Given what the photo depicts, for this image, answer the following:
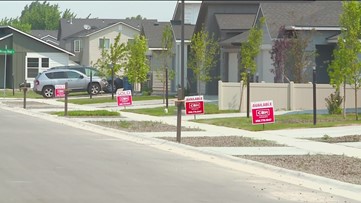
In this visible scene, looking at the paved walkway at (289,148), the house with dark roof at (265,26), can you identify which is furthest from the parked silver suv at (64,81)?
the paved walkway at (289,148)

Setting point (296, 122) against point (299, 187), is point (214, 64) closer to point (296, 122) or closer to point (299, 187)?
point (296, 122)

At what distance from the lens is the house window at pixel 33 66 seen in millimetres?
62875

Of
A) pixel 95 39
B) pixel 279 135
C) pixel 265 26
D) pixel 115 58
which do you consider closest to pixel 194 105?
pixel 279 135

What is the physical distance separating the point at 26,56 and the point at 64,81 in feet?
48.6

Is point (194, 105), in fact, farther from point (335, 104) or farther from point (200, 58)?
point (200, 58)

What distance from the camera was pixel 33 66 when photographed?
208ft

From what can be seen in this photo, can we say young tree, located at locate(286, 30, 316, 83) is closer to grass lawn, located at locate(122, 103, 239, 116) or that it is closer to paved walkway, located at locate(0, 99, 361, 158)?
grass lawn, located at locate(122, 103, 239, 116)

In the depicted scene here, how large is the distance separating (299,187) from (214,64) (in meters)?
29.8

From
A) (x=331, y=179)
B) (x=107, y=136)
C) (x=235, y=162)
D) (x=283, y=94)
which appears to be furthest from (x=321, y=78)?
(x=331, y=179)

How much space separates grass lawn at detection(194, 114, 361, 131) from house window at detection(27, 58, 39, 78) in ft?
119

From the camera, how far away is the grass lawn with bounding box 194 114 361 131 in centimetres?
2475

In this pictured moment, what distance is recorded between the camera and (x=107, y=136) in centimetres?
2312

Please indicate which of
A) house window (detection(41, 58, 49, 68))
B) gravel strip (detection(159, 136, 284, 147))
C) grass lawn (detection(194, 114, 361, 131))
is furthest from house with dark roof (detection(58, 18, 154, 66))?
gravel strip (detection(159, 136, 284, 147))

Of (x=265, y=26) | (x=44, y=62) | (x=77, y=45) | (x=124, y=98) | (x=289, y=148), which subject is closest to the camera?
(x=289, y=148)
